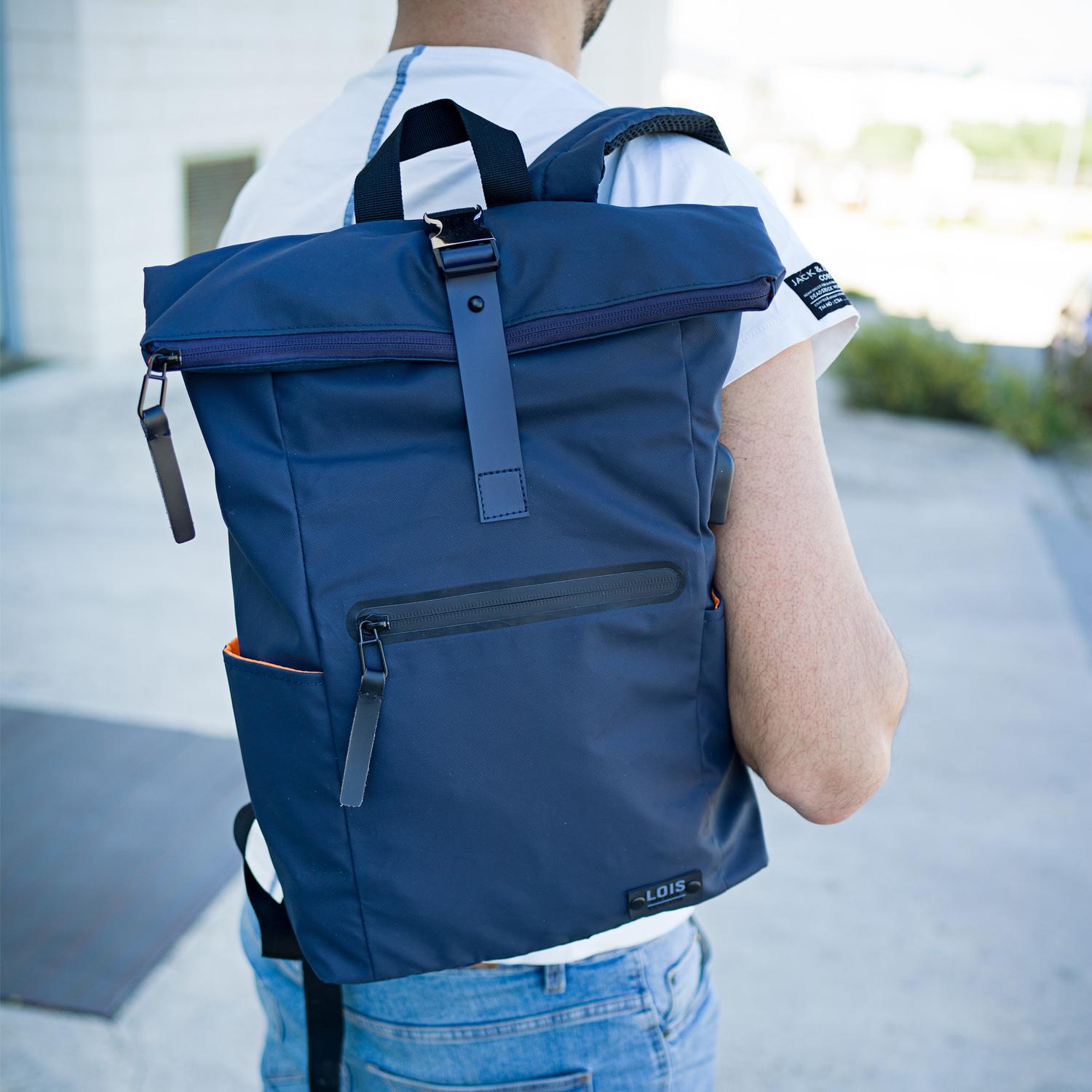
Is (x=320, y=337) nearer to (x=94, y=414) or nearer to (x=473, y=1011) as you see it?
(x=473, y=1011)

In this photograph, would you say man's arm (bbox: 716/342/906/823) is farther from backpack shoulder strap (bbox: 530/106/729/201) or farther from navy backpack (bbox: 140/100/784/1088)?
backpack shoulder strap (bbox: 530/106/729/201)

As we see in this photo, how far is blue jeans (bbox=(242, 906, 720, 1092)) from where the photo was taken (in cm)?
101

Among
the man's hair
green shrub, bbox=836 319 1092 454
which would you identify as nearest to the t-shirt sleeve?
the man's hair

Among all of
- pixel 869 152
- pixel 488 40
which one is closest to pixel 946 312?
pixel 488 40

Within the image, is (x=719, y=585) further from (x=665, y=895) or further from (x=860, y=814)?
(x=860, y=814)

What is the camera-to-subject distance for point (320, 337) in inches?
32.6

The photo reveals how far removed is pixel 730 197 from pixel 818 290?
0.11m

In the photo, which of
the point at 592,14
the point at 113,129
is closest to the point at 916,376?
the point at 113,129

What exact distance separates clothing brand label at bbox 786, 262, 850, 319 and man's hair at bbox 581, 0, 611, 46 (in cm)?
35

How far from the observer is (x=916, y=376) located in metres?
7.38

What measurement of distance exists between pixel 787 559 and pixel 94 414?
5436mm

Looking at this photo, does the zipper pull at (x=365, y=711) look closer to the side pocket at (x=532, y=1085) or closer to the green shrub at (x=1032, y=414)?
the side pocket at (x=532, y=1085)

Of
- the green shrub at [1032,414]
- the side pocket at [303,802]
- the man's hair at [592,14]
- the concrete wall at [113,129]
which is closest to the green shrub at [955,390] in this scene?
the green shrub at [1032,414]

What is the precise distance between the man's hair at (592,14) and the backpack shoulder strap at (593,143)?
0.74ft
